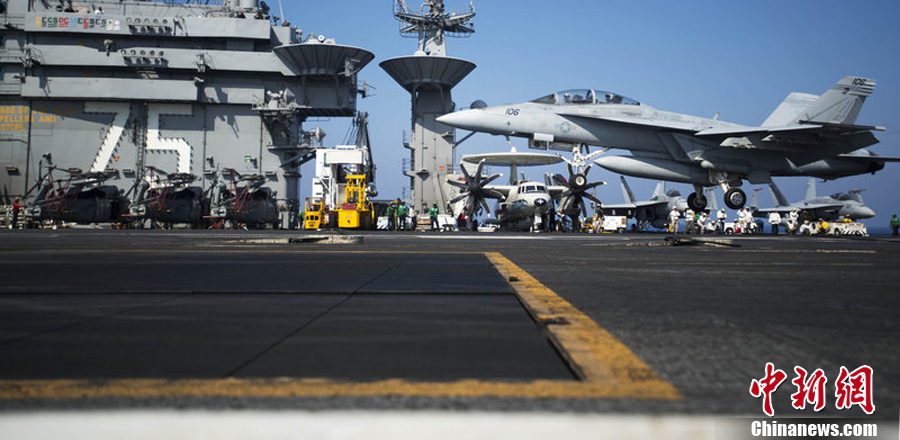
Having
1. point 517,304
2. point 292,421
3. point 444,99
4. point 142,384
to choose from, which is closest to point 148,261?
point 517,304

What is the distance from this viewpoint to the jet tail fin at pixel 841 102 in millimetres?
25922

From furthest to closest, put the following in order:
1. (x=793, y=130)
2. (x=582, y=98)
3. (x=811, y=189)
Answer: (x=811, y=189) → (x=582, y=98) → (x=793, y=130)

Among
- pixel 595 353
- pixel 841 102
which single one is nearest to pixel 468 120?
pixel 841 102

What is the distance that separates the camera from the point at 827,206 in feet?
161

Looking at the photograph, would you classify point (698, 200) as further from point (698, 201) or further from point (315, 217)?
point (315, 217)

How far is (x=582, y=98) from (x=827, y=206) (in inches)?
1404

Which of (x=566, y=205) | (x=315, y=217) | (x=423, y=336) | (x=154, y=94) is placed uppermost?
(x=154, y=94)

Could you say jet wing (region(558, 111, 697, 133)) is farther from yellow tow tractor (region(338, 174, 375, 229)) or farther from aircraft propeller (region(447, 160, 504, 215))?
yellow tow tractor (region(338, 174, 375, 229))

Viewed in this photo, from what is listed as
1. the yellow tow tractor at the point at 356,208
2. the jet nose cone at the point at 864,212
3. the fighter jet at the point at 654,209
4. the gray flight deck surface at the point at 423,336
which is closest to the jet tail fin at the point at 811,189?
the jet nose cone at the point at 864,212

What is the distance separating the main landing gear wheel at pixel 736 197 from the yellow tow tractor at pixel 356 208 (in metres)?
21.5

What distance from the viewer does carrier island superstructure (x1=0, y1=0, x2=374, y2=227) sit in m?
48.4

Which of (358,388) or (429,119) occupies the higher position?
(429,119)

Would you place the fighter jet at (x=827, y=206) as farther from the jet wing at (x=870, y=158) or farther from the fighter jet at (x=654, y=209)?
the jet wing at (x=870, y=158)

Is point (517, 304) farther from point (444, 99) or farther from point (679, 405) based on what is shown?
point (444, 99)
